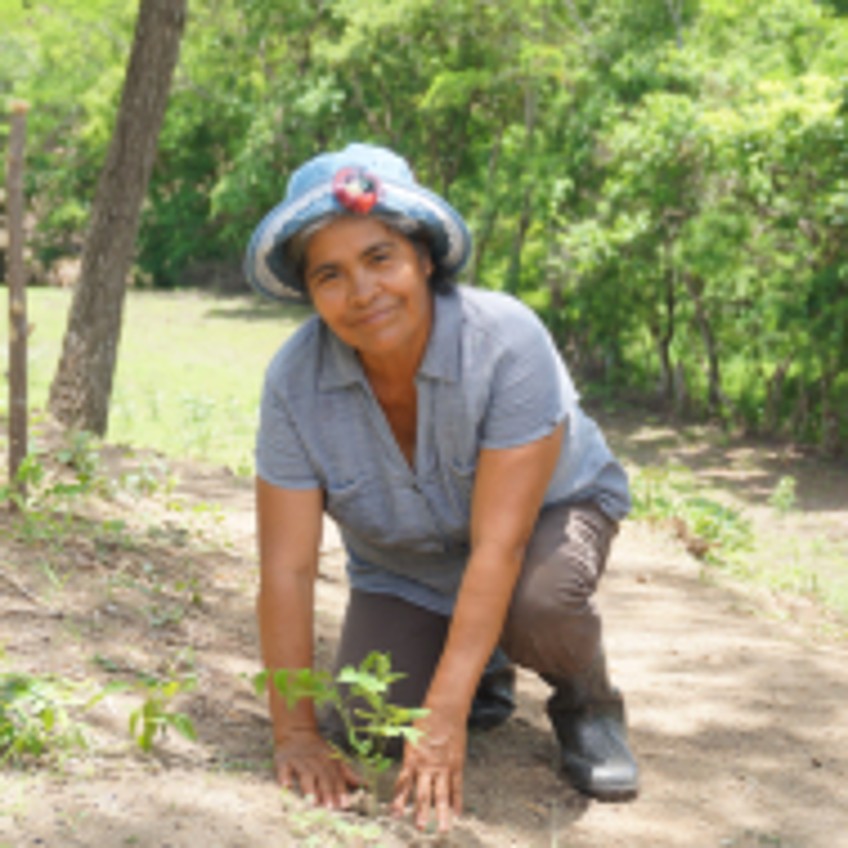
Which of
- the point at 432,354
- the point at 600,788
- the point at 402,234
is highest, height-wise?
the point at 402,234

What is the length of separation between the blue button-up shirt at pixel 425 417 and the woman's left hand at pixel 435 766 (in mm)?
468

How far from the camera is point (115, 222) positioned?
638cm

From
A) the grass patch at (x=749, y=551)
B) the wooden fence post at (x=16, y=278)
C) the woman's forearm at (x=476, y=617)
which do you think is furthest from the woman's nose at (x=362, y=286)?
the grass patch at (x=749, y=551)

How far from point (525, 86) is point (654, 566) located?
11875mm

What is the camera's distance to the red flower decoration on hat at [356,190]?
2.54 m

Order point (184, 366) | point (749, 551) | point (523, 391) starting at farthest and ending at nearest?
point (184, 366) < point (749, 551) < point (523, 391)

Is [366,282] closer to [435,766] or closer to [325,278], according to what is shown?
[325,278]

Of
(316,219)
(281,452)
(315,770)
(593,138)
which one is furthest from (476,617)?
(593,138)

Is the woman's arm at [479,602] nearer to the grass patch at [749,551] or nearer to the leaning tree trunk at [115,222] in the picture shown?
the grass patch at [749,551]

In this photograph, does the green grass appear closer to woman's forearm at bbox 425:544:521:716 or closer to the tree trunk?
woman's forearm at bbox 425:544:521:716

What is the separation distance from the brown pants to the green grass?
1.95 meters

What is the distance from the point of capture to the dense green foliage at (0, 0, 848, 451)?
11.7m

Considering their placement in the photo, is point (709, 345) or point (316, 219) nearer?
point (316, 219)

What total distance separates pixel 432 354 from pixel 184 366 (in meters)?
13.0
